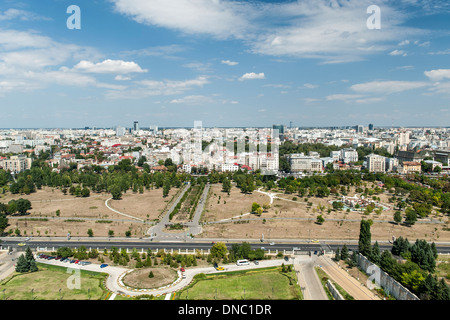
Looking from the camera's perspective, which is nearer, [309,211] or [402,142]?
[309,211]

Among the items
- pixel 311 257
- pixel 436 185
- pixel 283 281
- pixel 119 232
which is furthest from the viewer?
pixel 436 185

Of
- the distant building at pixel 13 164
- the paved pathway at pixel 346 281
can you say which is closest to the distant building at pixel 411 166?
the paved pathway at pixel 346 281

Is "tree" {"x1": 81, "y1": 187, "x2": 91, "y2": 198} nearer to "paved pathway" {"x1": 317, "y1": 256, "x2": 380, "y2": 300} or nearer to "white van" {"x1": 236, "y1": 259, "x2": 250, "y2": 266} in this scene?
"white van" {"x1": 236, "y1": 259, "x2": 250, "y2": 266}

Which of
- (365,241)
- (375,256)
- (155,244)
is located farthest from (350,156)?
(155,244)

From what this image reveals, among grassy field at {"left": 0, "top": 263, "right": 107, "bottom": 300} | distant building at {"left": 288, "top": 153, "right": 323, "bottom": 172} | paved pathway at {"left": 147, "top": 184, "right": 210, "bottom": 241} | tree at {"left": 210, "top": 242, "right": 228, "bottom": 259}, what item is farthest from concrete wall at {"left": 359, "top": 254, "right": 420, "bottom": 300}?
distant building at {"left": 288, "top": 153, "right": 323, "bottom": 172}

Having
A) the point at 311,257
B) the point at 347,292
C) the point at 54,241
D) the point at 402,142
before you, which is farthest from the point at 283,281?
the point at 402,142
